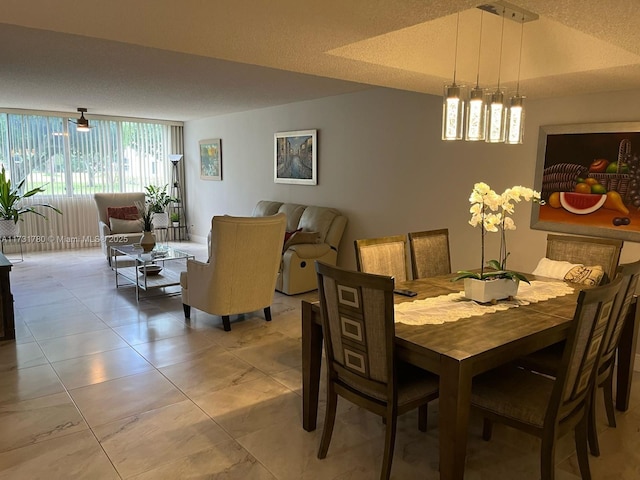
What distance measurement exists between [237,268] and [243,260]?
0.28 feet

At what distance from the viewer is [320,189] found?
6211mm

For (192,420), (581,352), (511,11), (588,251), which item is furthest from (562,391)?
(511,11)

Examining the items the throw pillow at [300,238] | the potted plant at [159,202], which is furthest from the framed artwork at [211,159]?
the throw pillow at [300,238]

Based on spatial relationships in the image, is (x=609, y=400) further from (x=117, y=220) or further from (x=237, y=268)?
(x=117, y=220)

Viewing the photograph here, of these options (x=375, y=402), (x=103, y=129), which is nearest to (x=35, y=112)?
(x=103, y=129)

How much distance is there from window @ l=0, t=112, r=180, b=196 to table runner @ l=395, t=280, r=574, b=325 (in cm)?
750

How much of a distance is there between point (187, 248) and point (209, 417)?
237 inches

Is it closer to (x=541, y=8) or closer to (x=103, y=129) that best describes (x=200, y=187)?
(x=103, y=129)

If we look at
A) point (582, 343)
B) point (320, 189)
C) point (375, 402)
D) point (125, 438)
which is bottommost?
point (125, 438)

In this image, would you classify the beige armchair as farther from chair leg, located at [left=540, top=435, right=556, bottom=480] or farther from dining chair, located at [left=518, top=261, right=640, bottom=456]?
chair leg, located at [left=540, top=435, right=556, bottom=480]

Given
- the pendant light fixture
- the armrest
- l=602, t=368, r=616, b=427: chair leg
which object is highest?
the pendant light fixture

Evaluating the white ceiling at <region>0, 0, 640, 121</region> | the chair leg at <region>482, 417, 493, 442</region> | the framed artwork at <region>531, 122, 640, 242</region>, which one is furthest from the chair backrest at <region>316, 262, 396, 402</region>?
the framed artwork at <region>531, 122, 640, 242</region>

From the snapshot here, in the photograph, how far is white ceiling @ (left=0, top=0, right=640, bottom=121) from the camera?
76.3 inches

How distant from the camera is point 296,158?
651 cm
